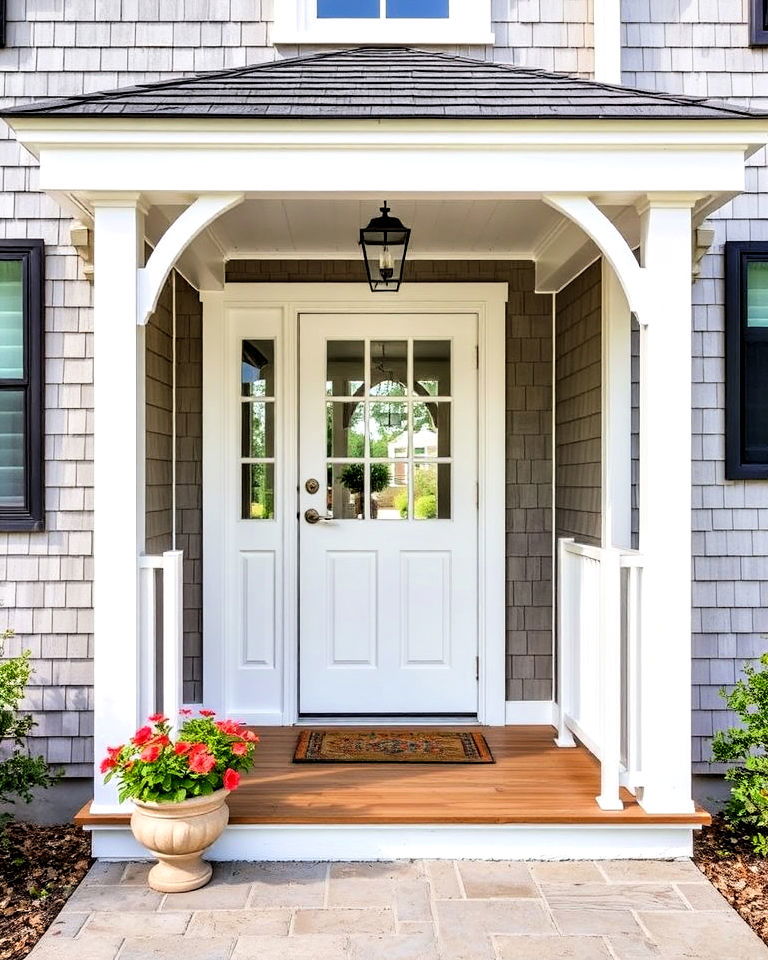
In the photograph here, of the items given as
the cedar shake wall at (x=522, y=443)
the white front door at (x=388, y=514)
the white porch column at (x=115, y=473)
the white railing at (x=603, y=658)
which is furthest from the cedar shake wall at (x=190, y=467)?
the white railing at (x=603, y=658)

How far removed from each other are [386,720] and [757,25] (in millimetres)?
3686

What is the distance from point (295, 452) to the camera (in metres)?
4.53

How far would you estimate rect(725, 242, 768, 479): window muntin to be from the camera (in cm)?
406

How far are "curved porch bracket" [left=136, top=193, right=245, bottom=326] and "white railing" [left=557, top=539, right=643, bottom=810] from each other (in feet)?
6.08

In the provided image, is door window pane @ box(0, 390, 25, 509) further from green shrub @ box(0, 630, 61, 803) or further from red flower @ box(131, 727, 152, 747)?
red flower @ box(131, 727, 152, 747)

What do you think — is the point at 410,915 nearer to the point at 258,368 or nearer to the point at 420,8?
the point at 258,368

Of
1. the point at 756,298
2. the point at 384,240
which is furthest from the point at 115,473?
the point at 756,298

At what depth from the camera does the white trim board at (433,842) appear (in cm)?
321

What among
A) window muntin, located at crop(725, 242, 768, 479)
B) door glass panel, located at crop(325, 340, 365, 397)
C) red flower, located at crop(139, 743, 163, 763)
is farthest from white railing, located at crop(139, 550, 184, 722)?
window muntin, located at crop(725, 242, 768, 479)

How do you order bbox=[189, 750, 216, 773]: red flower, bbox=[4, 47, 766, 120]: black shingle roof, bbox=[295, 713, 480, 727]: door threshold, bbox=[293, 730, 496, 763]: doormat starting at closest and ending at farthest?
bbox=[189, 750, 216, 773]: red flower
bbox=[4, 47, 766, 120]: black shingle roof
bbox=[293, 730, 496, 763]: doormat
bbox=[295, 713, 480, 727]: door threshold

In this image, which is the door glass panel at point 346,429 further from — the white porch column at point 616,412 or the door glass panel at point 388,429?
the white porch column at point 616,412

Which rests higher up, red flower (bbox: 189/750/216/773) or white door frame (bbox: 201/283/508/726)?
white door frame (bbox: 201/283/508/726)

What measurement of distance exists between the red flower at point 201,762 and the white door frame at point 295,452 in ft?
4.92

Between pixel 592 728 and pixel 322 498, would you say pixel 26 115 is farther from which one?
pixel 592 728
